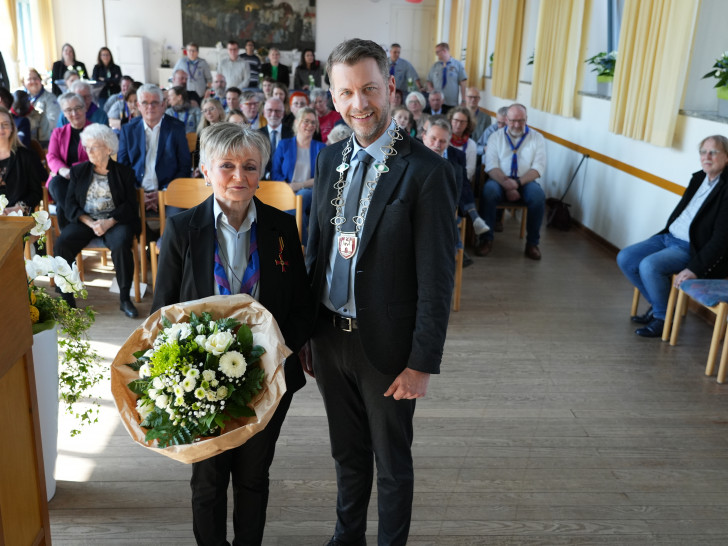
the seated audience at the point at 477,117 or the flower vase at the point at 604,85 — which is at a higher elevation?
the flower vase at the point at 604,85

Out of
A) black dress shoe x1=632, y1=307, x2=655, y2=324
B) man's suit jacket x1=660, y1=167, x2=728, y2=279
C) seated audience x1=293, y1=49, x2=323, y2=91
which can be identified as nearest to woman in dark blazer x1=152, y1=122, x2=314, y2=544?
man's suit jacket x1=660, y1=167, x2=728, y2=279

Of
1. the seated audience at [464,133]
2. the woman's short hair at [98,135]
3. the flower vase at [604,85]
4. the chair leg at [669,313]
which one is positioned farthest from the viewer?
the flower vase at [604,85]

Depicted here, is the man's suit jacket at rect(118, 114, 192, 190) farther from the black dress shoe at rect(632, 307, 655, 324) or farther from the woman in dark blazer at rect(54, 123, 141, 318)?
the black dress shoe at rect(632, 307, 655, 324)

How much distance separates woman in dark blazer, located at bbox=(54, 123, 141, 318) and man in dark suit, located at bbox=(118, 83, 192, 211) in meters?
0.78

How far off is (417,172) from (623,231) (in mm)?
5093

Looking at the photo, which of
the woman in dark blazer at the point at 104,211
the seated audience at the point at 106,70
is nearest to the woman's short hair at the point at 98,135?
the woman in dark blazer at the point at 104,211

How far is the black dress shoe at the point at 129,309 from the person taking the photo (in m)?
4.53

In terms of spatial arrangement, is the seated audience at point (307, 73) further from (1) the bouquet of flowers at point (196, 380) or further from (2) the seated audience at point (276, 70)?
(1) the bouquet of flowers at point (196, 380)

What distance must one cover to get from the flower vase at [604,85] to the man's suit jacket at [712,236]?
3009 mm

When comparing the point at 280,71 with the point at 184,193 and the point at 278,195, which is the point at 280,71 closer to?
the point at 184,193

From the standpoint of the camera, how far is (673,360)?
13.6 ft

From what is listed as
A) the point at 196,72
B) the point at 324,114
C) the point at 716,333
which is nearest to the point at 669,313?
the point at 716,333

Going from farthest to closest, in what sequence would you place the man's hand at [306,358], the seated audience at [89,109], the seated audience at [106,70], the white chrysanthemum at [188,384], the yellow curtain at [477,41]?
the seated audience at [106,70] < the yellow curtain at [477,41] < the seated audience at [89,109] < the man's hand at [306,358] < the white chrysanthemum at [188,384]

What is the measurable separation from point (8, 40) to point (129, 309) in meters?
11.1
